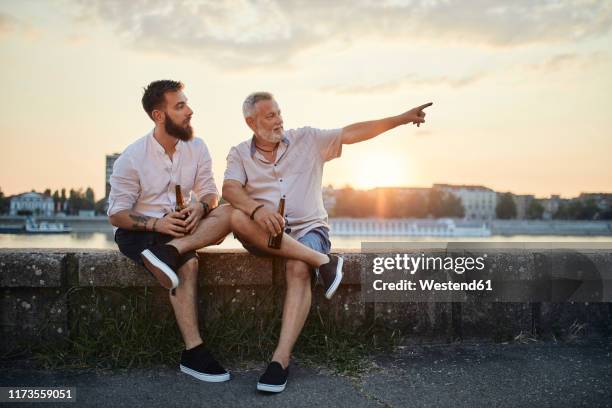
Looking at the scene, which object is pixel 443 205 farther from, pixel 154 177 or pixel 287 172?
pixel 154 177

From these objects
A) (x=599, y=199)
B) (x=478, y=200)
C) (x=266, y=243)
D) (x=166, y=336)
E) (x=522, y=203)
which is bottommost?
(x=166, y=336)

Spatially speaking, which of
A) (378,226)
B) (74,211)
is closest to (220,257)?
(378,226)

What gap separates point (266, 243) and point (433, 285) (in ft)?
3.49

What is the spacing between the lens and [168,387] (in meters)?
2.37

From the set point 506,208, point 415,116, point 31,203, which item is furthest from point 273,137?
point 31,203

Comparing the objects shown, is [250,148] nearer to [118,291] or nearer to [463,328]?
[118,291]

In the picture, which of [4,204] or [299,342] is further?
[4,204]

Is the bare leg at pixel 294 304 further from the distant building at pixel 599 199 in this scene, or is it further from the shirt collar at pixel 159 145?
the distant building at pixel 599 199

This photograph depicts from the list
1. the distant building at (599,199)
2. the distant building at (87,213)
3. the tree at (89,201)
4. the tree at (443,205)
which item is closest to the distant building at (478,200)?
the tree at (443,205)

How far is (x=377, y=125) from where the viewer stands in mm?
2988

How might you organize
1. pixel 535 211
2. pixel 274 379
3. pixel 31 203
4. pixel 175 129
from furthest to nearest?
pixel 535 211
pixel 31 203
pixel 175 129
pixel 274 379

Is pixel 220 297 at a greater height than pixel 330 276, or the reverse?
pixel 330 276

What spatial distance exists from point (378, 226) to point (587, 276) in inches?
3178

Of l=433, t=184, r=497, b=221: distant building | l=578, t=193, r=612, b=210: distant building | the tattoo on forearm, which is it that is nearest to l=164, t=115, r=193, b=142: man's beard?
the tattoo on forearm
